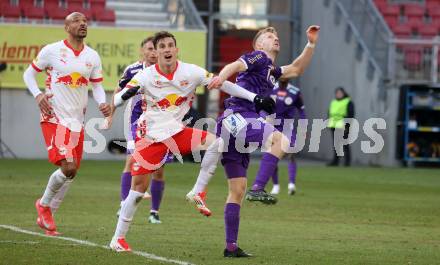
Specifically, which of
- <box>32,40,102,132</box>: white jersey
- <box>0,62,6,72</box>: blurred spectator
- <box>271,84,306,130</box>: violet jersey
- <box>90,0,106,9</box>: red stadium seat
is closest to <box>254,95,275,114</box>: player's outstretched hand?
<box>32,40,102,132</box>: white jersey

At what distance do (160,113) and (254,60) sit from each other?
1067 millimetres

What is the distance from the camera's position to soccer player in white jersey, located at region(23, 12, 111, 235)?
12.0m

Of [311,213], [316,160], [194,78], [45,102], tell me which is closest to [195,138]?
[194,78]

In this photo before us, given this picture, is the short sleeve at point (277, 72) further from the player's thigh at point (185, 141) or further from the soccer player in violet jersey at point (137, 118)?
the soccer player in violet jersey at point (137, 118)

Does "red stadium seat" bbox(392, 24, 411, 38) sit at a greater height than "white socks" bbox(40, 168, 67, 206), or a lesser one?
greater

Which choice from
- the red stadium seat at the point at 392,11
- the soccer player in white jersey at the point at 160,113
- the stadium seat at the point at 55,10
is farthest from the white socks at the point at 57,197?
the red stadium seat at the point at 392,11

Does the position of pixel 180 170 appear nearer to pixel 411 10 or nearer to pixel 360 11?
pixel 360 11

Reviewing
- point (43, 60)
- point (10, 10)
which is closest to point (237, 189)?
point (43, 60)

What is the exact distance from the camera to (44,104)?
11812 millimetres

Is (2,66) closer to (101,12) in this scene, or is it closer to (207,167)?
(101,12)

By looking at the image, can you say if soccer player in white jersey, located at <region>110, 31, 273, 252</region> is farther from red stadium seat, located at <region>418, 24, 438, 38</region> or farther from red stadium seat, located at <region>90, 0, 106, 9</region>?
red stadium seat, located at <region>418, 24, 438, 38</region>

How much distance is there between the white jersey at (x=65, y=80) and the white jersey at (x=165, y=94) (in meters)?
1.54

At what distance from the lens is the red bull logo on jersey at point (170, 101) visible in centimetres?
1077

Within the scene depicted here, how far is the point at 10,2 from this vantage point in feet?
95.1
